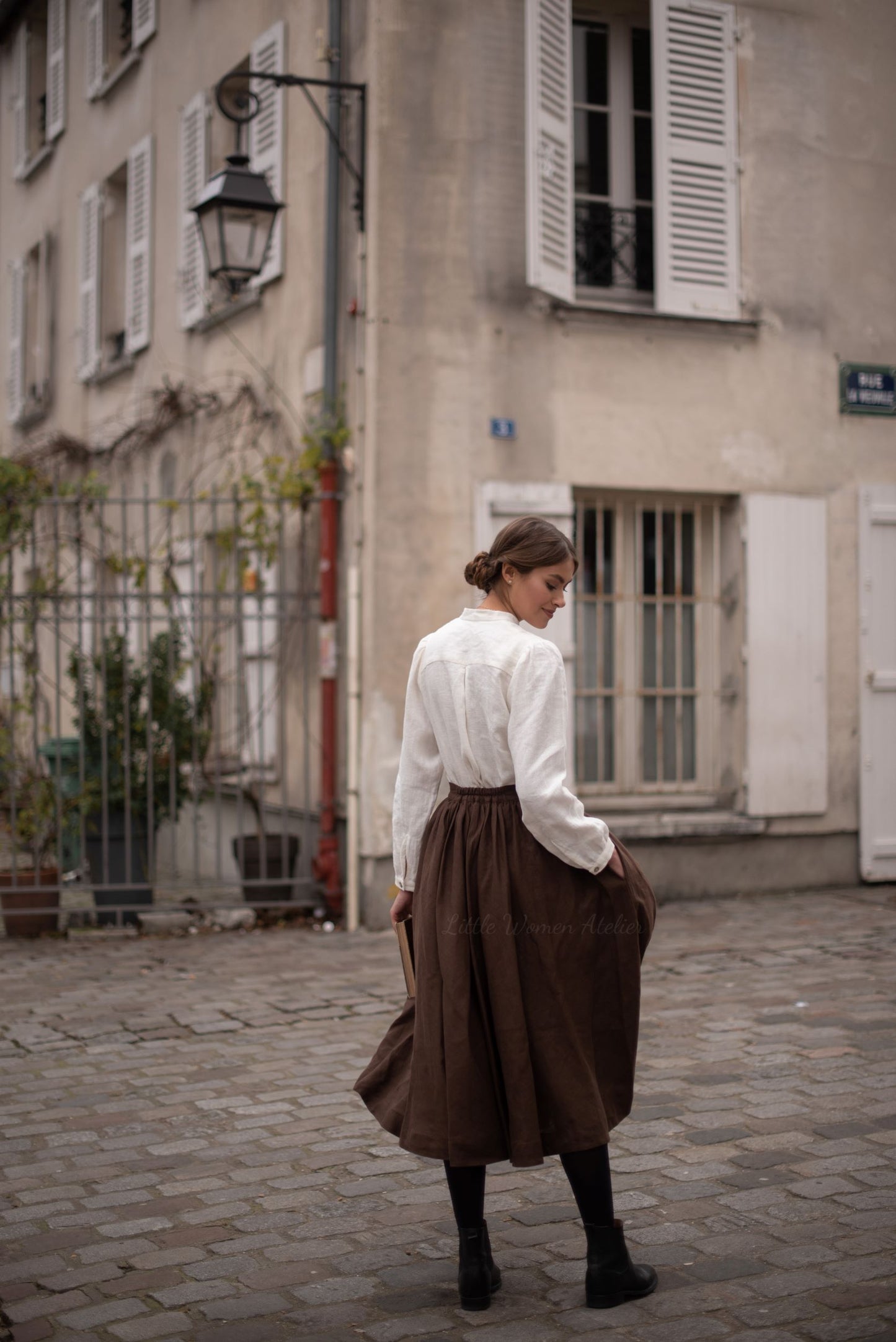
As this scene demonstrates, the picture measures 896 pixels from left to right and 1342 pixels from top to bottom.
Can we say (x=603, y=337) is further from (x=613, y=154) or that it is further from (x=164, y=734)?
(x=164, y=734)

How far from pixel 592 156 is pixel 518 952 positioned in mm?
7306

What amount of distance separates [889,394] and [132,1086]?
6780 millimetres

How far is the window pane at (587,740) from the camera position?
900 centimetres

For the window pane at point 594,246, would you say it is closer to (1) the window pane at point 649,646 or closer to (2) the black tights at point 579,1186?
(1) the window pane at point 649,646

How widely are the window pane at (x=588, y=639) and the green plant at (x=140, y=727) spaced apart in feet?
7.58

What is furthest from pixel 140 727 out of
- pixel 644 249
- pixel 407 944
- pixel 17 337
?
pixel 17 337

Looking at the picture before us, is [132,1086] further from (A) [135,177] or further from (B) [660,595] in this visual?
(A) [135,177]

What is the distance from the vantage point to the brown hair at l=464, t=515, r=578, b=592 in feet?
10.8

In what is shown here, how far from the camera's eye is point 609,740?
9.09m

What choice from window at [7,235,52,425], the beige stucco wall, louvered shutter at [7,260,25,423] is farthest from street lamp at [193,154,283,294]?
louvered shutter at [7,260,25,423]

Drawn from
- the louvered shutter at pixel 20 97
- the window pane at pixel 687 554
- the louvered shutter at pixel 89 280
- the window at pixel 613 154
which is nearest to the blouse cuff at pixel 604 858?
the window pane at pixel 687 554

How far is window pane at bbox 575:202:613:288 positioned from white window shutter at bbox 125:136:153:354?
4253 mm

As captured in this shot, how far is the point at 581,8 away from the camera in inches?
366

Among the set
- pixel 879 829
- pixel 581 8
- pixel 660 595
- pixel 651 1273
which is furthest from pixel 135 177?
pixel 651 1273
